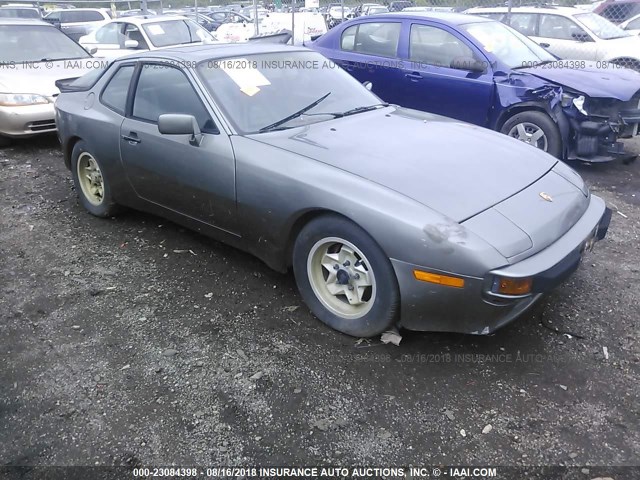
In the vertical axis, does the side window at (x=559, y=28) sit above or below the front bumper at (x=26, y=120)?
above

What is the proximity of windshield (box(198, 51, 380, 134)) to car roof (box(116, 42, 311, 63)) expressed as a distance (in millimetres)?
71

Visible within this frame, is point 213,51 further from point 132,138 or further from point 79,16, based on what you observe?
point 79,16

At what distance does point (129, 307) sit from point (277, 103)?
1.66 metres

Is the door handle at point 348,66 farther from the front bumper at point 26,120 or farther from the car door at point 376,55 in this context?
the front bumper at point 26,120

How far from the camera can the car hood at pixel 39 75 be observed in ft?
22.0

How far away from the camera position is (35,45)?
25.3 ft

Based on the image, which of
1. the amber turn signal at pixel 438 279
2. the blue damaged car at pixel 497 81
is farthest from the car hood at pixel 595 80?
the amber turn signal at pixel 438 279

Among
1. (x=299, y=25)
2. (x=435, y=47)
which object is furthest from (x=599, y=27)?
(x=299, y=25)

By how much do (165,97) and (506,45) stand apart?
14.0 feet

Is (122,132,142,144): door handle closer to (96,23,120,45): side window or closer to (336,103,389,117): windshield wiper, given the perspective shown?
(336,103,389,117): windshield wiper

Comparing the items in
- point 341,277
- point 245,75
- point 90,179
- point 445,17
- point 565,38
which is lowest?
point 90,179

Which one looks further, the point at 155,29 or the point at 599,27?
the point at 155,29

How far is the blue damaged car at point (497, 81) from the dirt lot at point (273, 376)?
7.16 feet

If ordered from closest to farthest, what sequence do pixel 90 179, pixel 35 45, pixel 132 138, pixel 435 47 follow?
pixel 132 138 < pixel 90 179 < pixel 435 47 < pixel 35 45
